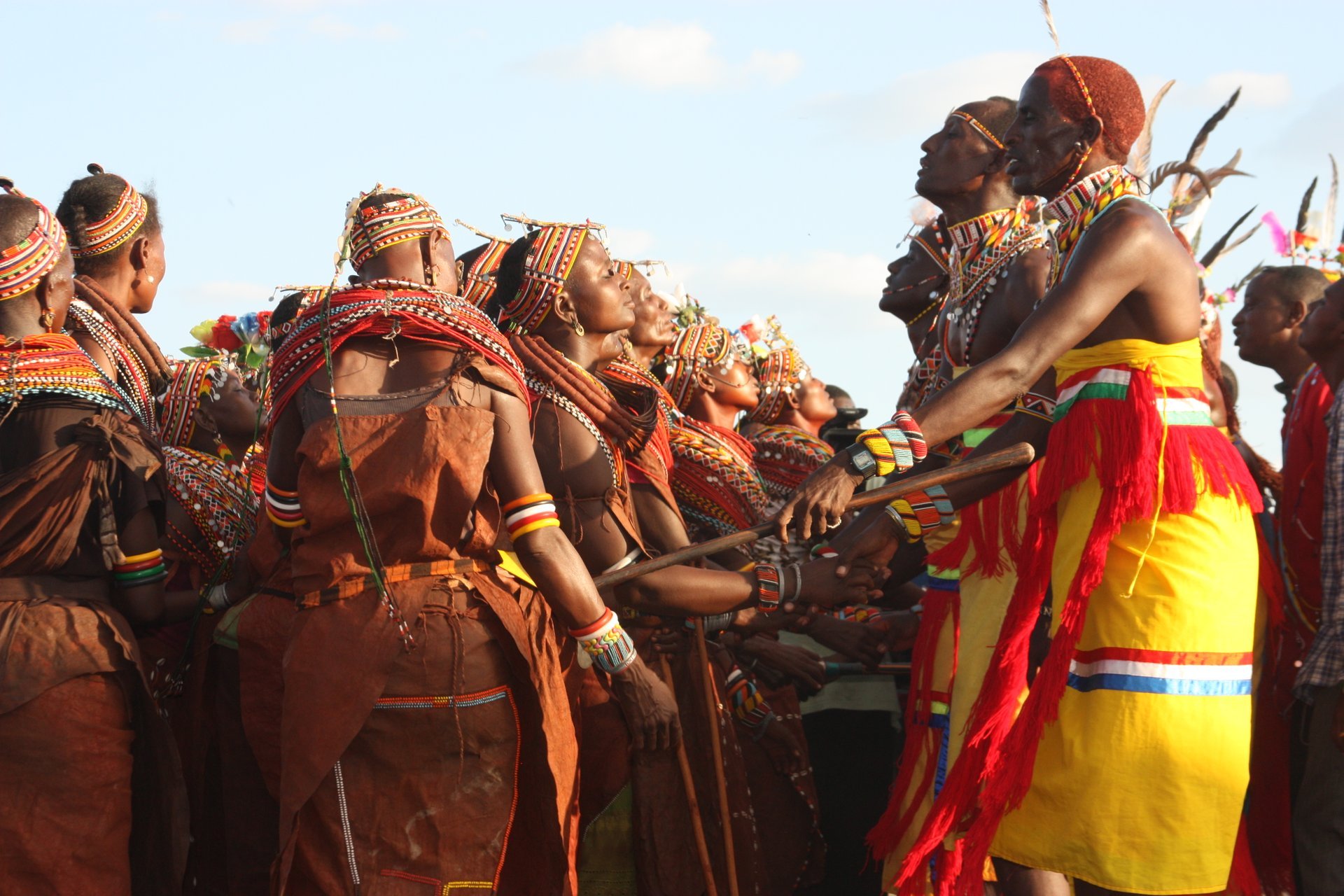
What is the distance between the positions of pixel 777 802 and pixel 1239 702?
2.45 meters

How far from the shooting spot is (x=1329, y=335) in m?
5.52

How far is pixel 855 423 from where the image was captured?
9953 mm

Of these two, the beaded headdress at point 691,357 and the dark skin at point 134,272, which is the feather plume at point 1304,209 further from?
the dark skin at point 134,272

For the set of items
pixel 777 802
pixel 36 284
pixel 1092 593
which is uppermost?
pixel 36 284

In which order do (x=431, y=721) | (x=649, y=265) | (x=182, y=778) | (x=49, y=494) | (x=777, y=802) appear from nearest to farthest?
(x=431, y=721) < (x=49, y=494) < (x=182, y=778) < (x=777, y=802) < (x=649, y=265)

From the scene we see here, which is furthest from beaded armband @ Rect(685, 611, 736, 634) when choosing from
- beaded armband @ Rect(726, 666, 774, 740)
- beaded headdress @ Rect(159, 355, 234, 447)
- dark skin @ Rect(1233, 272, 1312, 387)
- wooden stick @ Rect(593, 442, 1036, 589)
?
dark skin @ Rect(1233, 272, 1312, 387)

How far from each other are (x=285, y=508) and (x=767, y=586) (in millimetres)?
1683

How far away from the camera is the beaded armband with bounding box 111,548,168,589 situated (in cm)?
458

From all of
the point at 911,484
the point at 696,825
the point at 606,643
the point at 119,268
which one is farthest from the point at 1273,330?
the point at 119,268

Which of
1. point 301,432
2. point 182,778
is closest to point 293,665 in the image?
point 301,432

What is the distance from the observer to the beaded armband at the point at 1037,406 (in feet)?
15.1

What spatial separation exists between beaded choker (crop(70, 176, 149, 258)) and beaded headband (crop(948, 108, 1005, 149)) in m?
3.60

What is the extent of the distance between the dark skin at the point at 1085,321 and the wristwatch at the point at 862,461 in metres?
0.02

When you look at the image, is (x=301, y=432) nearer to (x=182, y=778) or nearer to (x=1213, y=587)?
(x=182, y=778)
